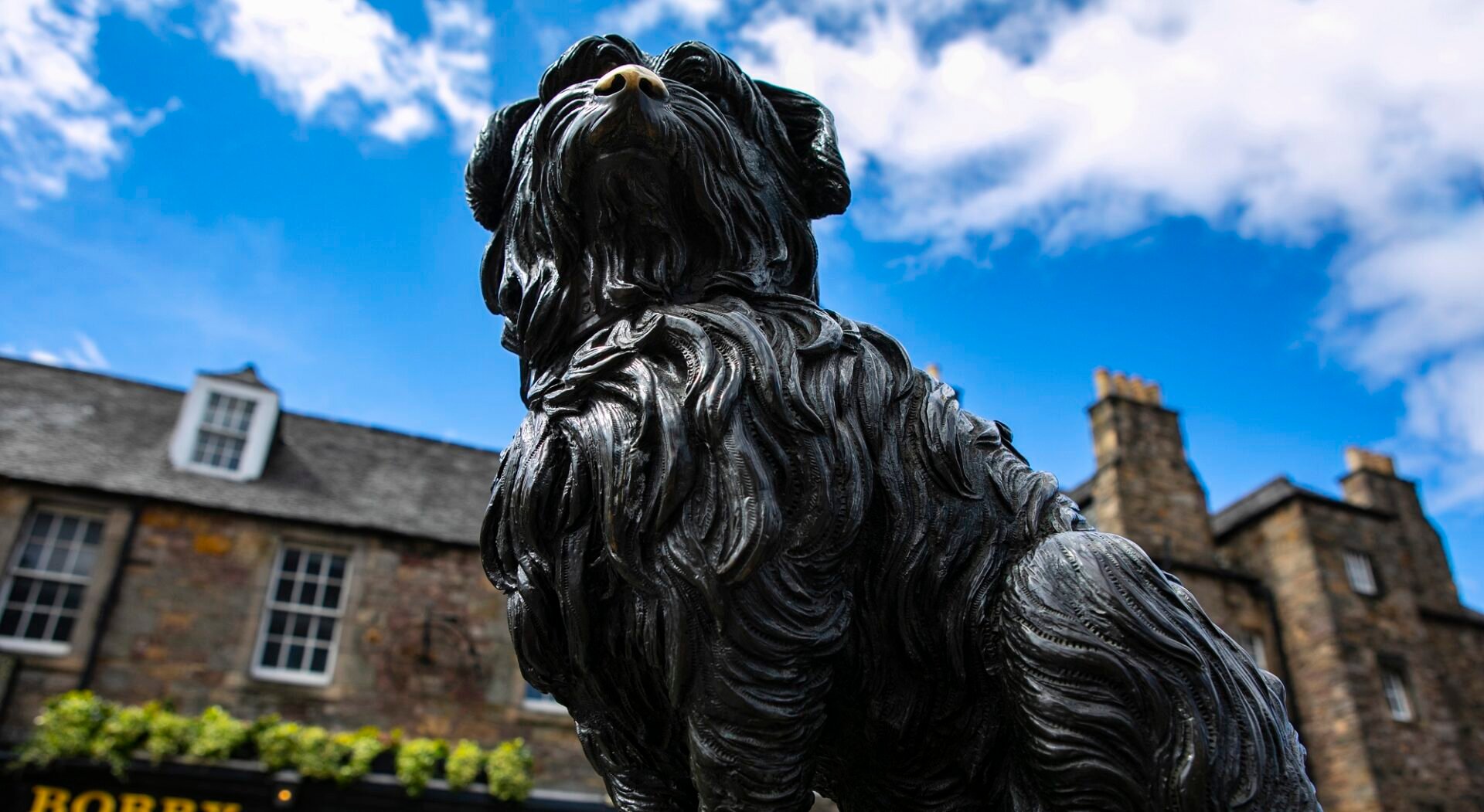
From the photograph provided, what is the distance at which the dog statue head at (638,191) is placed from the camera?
6.11 ft

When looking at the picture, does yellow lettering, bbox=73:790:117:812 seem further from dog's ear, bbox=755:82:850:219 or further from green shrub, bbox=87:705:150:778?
dog's ear, bbox=755:82:850:219

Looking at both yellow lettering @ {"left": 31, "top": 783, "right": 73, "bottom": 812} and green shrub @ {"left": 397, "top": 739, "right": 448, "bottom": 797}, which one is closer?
yellow lettering @ {"left": 31, "top": 783, "right": 73, "bottom": 812}

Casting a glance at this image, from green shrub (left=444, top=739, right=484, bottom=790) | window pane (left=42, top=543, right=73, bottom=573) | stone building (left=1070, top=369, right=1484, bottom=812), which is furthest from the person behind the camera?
stone building (left=1070, top=369, right=1484, bottom=812)

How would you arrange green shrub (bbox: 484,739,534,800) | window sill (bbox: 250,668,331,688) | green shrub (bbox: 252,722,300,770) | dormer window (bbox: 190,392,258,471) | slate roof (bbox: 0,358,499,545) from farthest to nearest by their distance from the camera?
dormer window (bbox: 190,392,258,471), slate roof (bbox: 0,358,499,545), window sill (bbox: 250,668,331,688), green shrub (bbox: 484,739,534,800), green shrub (bbox: 252,722,300,770)

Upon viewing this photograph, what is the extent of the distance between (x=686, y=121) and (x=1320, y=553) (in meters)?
19.1

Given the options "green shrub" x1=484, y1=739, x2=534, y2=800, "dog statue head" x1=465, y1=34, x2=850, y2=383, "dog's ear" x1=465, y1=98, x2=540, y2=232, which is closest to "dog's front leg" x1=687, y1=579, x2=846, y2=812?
"dog statue head" x1=465, y1=34, x2=850, y2=383

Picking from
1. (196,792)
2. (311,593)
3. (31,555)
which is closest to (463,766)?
(196,792)

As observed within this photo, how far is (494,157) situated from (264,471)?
13.1m

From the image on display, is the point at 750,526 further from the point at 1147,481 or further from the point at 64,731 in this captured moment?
the point at 1147,481

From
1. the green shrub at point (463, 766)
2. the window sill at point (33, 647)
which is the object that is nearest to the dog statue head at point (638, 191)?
the green shrub at point (463, 766)

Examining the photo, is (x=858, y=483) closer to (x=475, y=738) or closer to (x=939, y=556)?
(x=939, y=556)

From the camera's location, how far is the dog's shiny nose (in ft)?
5.98

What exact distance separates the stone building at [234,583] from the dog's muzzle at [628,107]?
11883 mm

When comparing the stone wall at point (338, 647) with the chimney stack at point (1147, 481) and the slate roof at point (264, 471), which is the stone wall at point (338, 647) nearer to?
the slate roof at point (264, 471)
